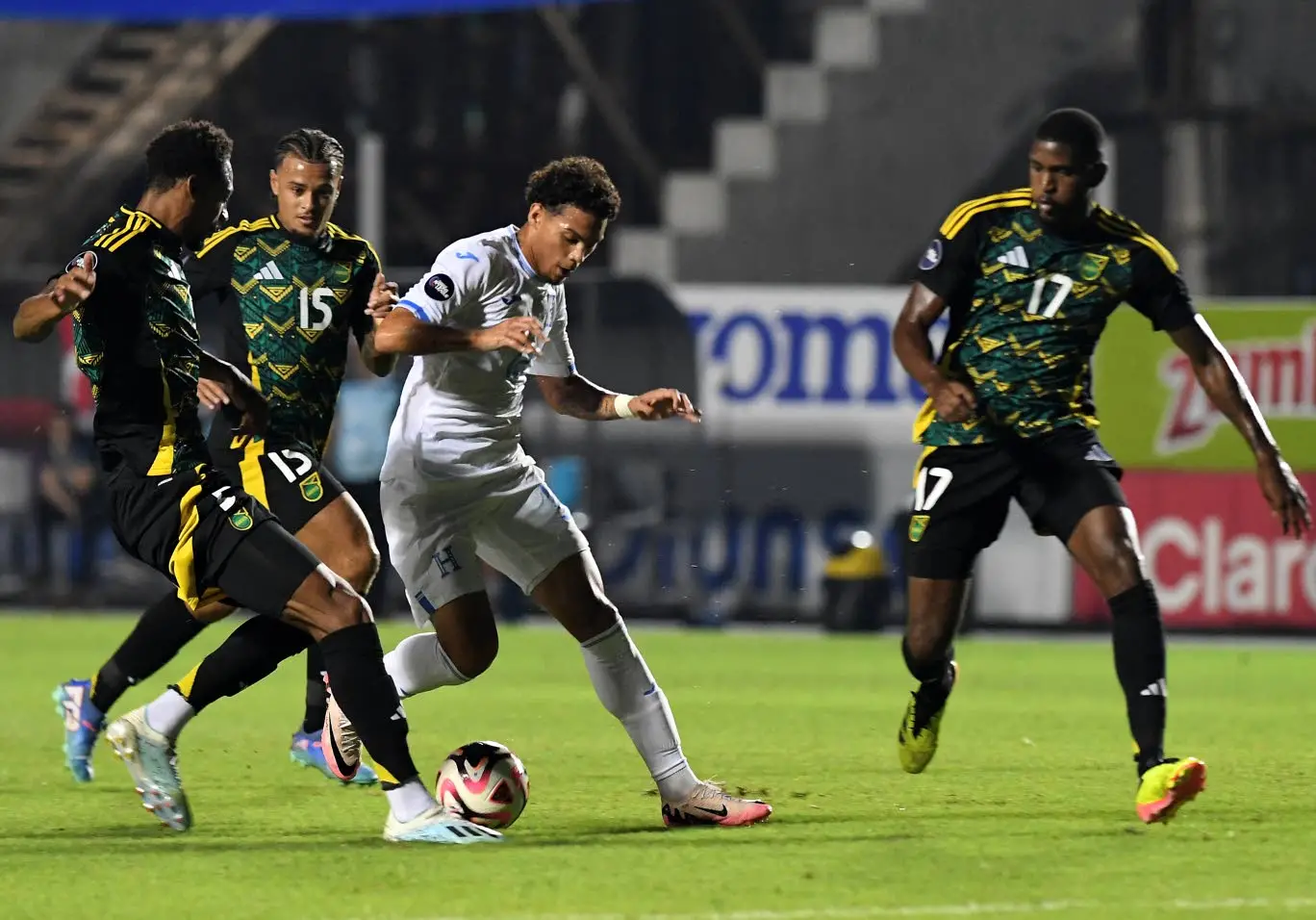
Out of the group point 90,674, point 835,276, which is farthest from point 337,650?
point 835,276

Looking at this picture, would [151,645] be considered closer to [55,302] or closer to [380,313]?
[380,313]

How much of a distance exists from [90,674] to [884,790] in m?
6.43

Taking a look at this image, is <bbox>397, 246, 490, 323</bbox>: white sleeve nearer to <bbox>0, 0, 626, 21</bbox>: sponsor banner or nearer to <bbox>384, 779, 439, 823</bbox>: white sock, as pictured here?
<bbox>384, 779, 439, 823</bbox>: white sock

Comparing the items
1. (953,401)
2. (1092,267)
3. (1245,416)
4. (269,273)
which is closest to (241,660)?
(269,273)

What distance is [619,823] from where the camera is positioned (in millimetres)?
7477

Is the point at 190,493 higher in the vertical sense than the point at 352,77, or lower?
lower

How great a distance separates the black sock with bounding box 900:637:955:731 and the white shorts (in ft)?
5.17

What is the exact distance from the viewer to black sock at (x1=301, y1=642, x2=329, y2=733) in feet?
28.9

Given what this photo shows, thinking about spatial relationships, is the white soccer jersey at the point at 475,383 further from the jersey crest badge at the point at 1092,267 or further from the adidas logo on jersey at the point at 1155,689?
the adidas logo on jersey at the point at 1155,689

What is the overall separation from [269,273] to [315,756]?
1731mm

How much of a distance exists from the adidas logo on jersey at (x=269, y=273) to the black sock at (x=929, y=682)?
250 centimetres

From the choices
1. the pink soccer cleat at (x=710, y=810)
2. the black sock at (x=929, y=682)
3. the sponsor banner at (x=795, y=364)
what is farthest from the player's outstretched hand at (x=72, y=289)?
the sponsor banner at (x=795, y=364)

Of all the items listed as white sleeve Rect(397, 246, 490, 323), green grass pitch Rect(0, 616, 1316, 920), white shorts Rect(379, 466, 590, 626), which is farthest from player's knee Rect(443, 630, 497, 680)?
white sleeve Rect(397, 246, 490, 323)

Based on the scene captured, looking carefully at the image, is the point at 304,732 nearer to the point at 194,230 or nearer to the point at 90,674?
the point at 194,230
